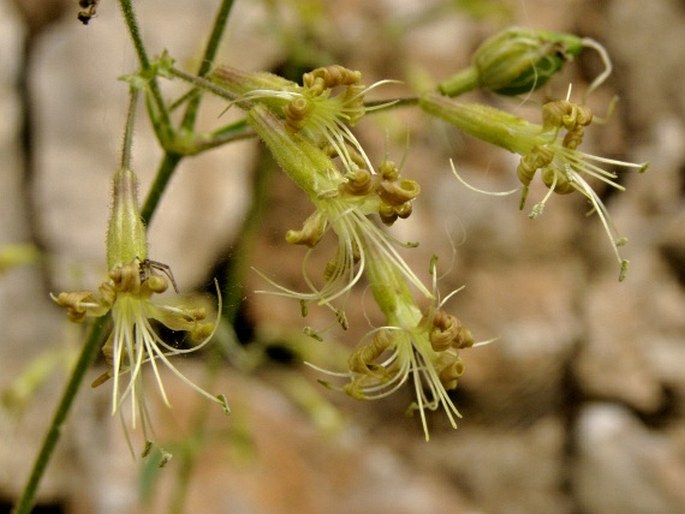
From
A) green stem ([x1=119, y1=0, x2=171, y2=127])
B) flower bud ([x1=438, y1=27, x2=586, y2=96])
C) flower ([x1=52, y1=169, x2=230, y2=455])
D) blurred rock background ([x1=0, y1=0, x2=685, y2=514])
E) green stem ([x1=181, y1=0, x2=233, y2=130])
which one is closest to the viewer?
flower ([x1=52, y1=169, x2=230, y2=455])

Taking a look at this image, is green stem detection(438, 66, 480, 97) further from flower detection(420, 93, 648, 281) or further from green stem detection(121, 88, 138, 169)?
green stem detection(121, 88, 138, 169)

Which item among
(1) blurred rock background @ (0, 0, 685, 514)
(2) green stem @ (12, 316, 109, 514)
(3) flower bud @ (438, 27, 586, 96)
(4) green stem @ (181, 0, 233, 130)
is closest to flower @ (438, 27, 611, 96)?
(3) flower bud @ (438, 27, 586, 96)

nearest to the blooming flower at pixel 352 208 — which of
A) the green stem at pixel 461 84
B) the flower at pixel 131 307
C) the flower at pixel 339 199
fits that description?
the flower at pixel 339 199

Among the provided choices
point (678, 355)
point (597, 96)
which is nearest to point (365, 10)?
point (597, 96)

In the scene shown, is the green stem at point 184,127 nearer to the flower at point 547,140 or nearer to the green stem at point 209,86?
the green stem at point 209,86

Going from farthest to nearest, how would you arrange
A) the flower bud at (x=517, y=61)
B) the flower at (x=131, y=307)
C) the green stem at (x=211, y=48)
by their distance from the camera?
the flower bud at (x=517, y=61), the green stem at (x=211, y=48), the flower at (x=131, y=307)
